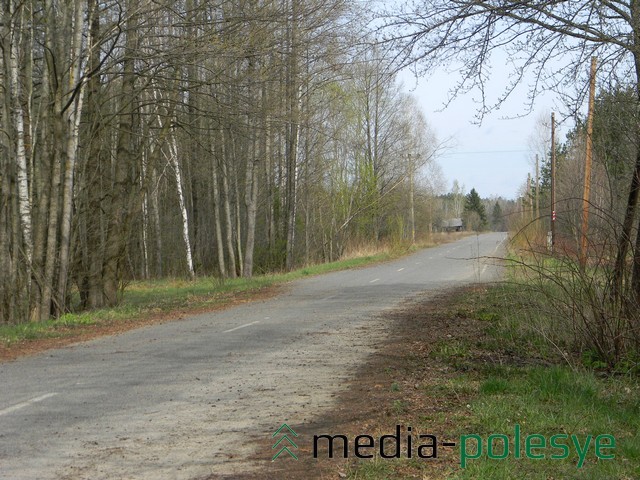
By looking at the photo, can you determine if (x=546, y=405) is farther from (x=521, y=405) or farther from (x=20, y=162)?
(x=20, y=162)

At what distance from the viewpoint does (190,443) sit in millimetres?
6070

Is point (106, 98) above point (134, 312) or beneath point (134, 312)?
above

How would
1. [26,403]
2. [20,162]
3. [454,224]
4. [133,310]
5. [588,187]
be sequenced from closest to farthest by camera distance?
[26,403] < [588,187] < [20,162] < [133,310] < [454,224]

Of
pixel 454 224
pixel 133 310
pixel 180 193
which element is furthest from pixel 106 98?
pixel 454 224

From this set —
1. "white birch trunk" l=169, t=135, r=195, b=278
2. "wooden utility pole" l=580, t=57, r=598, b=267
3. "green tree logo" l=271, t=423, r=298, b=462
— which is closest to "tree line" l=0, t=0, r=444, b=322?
"wooden utility pole" l=580, t=57, r=598, b=267

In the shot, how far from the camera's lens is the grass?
5.39m

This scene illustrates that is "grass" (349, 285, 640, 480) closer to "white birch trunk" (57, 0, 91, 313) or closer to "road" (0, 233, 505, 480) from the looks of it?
"road" (0, 233, 505, 480)

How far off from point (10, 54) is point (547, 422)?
14284mm

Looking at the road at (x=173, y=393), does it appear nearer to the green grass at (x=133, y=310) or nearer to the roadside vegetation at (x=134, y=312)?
the roadside vegetation at (x=134, y=312)

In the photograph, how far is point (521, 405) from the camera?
7.11m

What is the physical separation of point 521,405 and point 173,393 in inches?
149

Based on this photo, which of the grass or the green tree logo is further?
the green tree logo

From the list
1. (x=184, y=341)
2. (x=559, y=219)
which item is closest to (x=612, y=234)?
(x=559, y=219)

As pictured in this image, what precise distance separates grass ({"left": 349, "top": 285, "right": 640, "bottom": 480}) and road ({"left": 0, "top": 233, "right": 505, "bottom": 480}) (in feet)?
3.91
